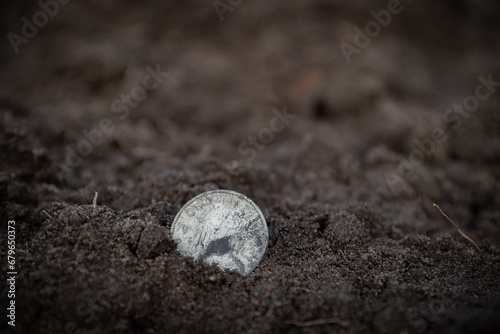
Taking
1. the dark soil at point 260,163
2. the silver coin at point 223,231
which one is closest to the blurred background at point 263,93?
the dark soil at point 260,163

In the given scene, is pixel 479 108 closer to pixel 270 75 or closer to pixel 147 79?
pixel 270 75

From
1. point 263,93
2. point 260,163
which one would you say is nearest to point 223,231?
point 260,163

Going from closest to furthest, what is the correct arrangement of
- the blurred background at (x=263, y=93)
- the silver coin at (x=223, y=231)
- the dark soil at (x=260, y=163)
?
1. the dark soil at (x=260, y=163)
2. the silver coin at (x=223, y=231)
3. the blurred background at (x=263, y=93)

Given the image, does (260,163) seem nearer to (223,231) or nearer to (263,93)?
(223,231)

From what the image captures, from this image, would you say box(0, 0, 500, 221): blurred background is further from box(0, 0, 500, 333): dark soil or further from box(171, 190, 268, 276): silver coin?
box(171, 190, 268, 276): silver coin

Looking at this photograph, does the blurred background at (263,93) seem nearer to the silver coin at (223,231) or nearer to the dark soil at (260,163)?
the dark soil at (260,163)

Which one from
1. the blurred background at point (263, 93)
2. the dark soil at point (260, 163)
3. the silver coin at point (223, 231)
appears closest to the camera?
the dark soil at point (260, 163)

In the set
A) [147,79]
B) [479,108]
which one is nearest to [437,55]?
[479,108]
